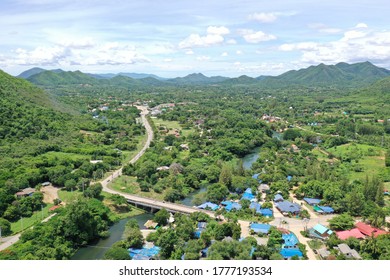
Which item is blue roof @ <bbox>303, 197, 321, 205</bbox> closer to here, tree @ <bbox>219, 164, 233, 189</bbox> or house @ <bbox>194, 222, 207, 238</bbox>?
tree @ <bbox>219, 164, 233, 189</bbox>

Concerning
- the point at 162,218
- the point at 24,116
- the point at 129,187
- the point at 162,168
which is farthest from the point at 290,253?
the point at 24,116

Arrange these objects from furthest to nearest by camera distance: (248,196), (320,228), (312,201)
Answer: (248,196), (312,201), (320,228)

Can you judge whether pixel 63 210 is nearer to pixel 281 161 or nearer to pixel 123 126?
pixel 281 161

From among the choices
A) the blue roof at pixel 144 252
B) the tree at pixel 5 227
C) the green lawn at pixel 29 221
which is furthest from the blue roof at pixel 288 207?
the tree at pixel 5 227

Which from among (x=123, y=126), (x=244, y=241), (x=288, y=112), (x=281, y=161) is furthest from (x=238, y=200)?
(x=288, y=112)

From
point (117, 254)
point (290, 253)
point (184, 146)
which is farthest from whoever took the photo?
point (184, 146)

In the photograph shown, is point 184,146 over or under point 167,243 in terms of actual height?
over

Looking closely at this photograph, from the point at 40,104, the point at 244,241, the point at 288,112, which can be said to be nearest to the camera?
the point at 244,241

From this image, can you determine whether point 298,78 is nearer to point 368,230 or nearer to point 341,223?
point 341,223
